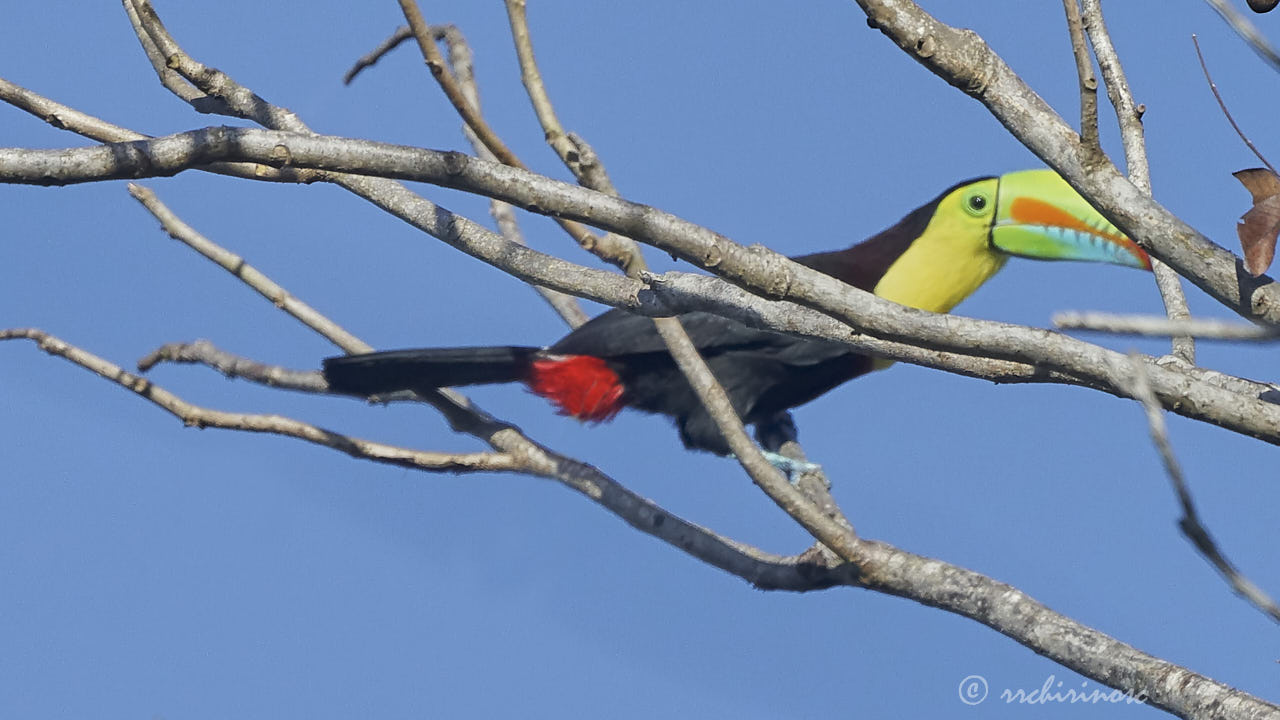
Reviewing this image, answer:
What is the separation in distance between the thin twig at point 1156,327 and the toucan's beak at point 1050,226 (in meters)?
2.91

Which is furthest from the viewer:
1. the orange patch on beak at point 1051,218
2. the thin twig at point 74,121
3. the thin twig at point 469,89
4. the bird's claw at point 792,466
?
the orange patch on beak at point 1051,218

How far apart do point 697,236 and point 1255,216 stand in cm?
63

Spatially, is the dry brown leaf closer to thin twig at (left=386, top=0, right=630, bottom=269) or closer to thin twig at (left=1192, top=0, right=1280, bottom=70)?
thin twig at (left=1192, top=0, right=1280, bottom=70)

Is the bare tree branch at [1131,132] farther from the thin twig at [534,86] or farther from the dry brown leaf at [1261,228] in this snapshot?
the thin twig at [534,86]

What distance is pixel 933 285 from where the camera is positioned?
431cm

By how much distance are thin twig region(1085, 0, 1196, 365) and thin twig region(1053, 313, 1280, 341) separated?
1.59ft

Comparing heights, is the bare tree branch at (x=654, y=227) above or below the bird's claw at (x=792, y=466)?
below

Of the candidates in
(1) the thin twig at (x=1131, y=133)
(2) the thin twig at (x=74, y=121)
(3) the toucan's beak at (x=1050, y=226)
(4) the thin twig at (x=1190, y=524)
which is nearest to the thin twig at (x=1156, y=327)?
(4) the thin twig at (x=1190, y=524)

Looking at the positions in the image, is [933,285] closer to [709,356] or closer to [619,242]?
[709,356]

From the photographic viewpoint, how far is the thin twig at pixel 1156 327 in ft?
3.63

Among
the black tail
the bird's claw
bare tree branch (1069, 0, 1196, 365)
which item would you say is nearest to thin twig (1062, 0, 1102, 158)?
bare tree branch (1069, 0, 1196, 365)

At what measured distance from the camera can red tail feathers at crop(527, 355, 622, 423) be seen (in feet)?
12.6

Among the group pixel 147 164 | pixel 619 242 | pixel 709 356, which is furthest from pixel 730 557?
pixel 709 356

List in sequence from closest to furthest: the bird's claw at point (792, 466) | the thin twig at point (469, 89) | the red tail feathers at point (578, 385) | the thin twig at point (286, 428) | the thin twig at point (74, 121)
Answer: the thin twig at point (74, 121)
the thin twig at point (286, 428)
the thin twig at point (469, 89)
the bird's claw at point (792, 466)
the red tail feathers at point (578, 385)
